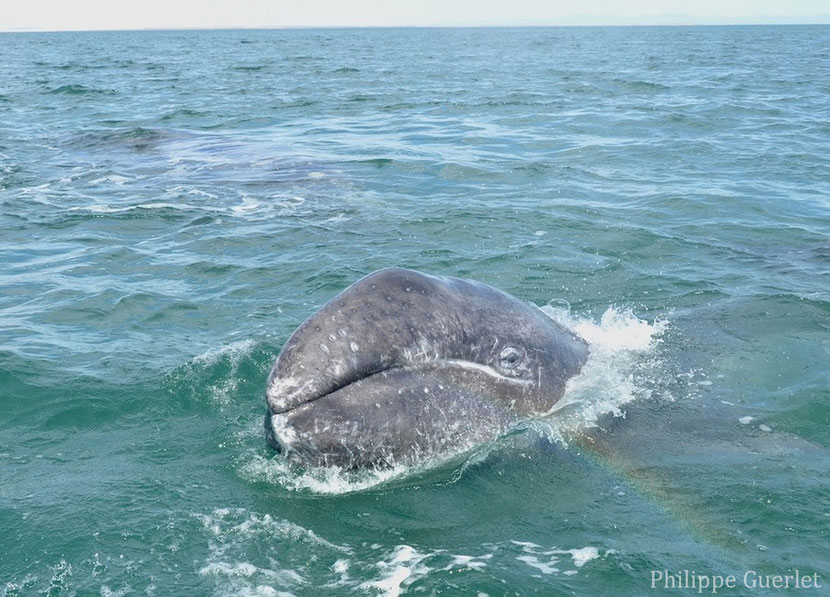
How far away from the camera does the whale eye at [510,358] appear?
831 centimetres

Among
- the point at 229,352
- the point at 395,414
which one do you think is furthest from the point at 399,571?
the point at 229,352

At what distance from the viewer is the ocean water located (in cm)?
698

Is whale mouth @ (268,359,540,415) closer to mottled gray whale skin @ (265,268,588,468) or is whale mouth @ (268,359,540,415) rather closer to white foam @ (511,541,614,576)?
mottled gray whale skin @ (265,268,588,468)

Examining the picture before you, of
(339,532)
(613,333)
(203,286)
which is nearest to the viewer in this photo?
(339,532)

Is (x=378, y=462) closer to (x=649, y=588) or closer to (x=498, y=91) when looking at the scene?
(x=649, y=588)

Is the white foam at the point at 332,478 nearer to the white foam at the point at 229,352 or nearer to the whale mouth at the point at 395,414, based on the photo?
the whale mouth at the point at 395,414

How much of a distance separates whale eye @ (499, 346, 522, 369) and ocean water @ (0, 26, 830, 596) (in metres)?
0.63

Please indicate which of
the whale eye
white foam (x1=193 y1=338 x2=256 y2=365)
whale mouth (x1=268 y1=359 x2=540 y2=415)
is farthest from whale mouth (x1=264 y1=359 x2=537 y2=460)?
white foam (x1=193 y1=338 x2=256 y2=365)

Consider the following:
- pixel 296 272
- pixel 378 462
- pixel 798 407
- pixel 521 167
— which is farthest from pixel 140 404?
pixel 521 167

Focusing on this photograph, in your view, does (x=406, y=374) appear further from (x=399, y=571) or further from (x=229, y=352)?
(x=229, y=352)

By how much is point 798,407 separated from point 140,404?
6822 millimetres

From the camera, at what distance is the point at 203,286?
13.9 meters

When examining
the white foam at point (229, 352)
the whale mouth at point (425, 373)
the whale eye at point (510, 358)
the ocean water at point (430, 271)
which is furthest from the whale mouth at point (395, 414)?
the white foam at point (229, 352)

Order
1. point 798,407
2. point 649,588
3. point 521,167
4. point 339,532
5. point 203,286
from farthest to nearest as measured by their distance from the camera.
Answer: point 521,167 → point 203,286 → point 798,407 → point 339,532 → point 649,588
